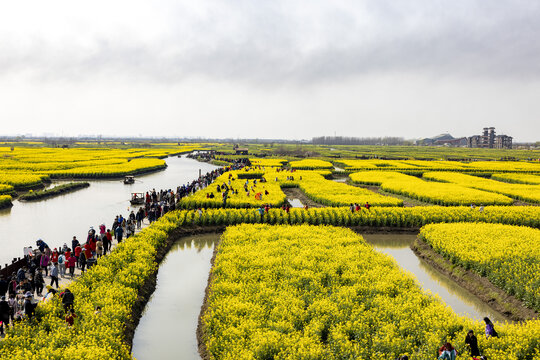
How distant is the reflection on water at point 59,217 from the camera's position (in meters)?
23.3

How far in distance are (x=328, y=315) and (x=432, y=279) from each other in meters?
10.7

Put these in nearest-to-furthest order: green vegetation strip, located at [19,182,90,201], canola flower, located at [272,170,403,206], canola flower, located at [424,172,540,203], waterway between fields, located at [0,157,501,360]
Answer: waterway between fields, located at [0,157,501,360]
canola flower, located at [272,170,403,206]
green vegetation strip, located at [19,182,90,201]
canola flower, located at [424,172,540,203]

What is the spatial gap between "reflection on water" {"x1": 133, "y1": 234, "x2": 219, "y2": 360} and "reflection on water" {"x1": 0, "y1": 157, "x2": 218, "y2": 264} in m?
9.23

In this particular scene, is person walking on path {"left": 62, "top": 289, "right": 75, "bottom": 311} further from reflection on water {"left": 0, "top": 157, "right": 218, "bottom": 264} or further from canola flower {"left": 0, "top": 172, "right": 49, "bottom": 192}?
canola flower {"left": 0, "top": 172, "right": 49, "bottom": 192}

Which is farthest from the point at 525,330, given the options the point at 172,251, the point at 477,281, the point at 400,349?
the point at 172,251

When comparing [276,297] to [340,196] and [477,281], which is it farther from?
[340,196]

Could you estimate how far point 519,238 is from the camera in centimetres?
2255

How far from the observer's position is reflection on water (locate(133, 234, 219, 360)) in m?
12.5

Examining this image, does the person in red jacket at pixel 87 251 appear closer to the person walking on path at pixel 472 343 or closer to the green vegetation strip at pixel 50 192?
the person walking on path at pixel 472 343

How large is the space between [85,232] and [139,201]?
1080 cm

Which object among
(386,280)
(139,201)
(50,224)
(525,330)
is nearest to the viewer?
(525,330)

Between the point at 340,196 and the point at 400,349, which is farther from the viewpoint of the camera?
the point at 340,196

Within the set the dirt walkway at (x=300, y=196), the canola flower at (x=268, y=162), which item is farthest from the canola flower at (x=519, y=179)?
the canola flower at (x=268, y=162)

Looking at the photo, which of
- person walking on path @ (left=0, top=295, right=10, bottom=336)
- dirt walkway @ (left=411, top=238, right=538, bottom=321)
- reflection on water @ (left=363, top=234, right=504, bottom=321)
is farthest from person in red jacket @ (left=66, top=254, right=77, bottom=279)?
dirt walkway @ (left=411, top=238, right=538, bottom=321)
